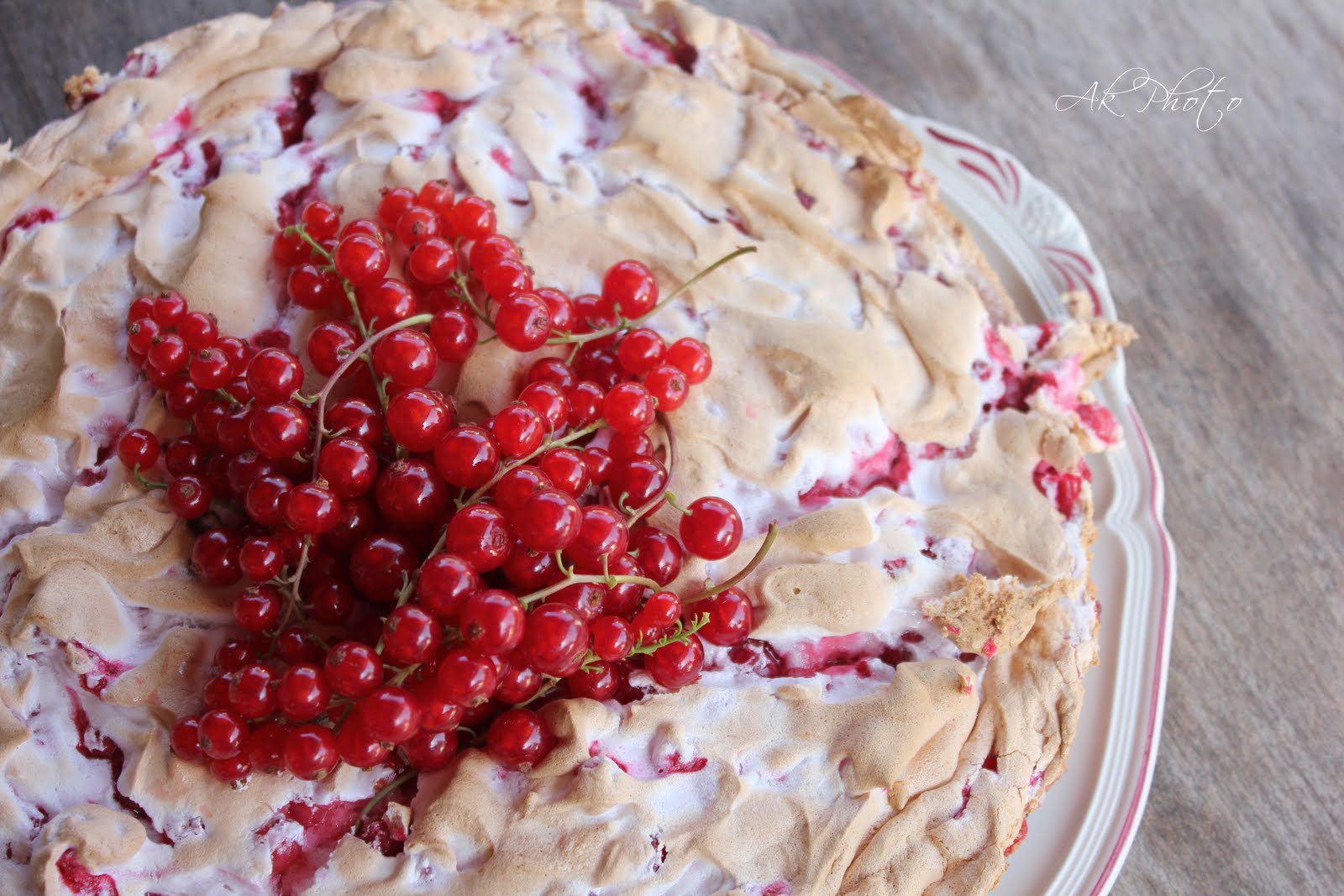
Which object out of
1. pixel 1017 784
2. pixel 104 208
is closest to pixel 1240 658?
pixel 1017 784

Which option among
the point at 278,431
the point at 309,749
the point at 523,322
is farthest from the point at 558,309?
the point at 309,749

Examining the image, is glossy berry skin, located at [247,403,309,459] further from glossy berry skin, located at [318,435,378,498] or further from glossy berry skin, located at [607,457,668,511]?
glossy berry skin, located at [607,457,668,511]

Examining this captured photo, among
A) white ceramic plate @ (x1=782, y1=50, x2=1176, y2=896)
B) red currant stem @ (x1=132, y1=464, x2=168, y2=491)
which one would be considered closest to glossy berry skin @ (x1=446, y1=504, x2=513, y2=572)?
red currant stem @ (x1=132, y1=464, x2=168, y2=491)

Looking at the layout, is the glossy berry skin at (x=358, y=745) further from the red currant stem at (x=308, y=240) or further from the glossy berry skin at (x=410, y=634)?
the red currant stem at (x=308, y=240)

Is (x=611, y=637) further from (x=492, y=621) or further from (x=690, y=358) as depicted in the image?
(x=690, y=358)

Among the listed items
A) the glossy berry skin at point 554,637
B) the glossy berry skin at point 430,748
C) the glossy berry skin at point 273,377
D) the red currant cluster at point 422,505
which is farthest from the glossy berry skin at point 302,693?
the glossy berry skin at point 273,377

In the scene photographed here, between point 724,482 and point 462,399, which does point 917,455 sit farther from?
point 462,399

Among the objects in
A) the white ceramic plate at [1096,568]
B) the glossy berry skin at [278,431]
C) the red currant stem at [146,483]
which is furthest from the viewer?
the white ceramic plate at [1096,568]
